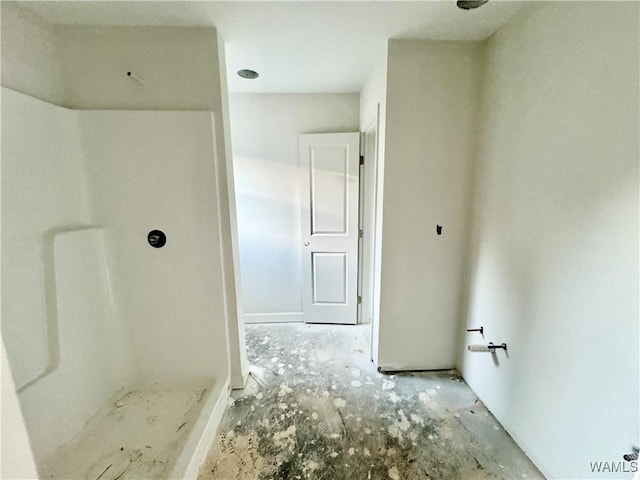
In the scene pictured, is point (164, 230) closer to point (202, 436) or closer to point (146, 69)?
point (146, 69)

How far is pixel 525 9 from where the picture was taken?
1.50 meters

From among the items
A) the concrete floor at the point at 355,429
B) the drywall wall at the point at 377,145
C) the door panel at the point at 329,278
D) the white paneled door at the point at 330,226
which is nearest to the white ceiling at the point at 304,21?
the drywall wall at the point at 377,145

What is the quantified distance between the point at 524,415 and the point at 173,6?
2918 millimetres

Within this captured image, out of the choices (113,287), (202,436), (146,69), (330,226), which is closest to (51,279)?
(113,287)

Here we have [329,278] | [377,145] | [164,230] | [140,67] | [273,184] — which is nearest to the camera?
[140,67]

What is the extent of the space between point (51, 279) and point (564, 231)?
257cm

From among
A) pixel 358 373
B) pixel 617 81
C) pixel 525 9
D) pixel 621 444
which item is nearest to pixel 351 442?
pixel 358 373

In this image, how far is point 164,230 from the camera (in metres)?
1.86

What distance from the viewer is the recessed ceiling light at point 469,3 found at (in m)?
1.47

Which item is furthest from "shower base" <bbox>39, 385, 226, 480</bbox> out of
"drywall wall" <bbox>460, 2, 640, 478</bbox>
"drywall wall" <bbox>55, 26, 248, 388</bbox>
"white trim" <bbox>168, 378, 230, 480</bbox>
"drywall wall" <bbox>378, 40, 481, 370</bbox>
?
"drywall wall" <bbox>460, 2, 640, 478</bbox>

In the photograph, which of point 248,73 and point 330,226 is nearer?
point 248,73

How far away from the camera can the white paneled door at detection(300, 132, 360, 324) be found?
2.78 metres

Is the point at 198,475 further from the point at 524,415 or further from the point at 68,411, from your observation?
the point at 524,415

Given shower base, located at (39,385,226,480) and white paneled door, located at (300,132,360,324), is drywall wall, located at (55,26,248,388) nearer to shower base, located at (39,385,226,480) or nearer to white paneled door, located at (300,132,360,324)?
white paneled door, located at (300,132,360,324)
